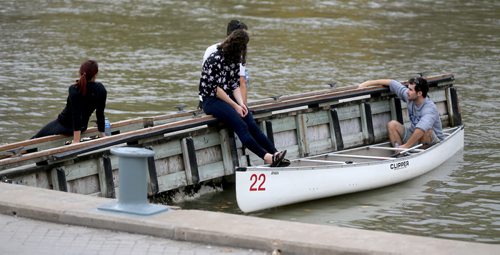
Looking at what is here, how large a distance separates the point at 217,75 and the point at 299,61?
12.7 m

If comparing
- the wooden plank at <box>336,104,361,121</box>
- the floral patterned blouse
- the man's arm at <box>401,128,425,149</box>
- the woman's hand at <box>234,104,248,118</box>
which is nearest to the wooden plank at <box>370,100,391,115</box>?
the wooden plank at <box>336,104,361,121</box>

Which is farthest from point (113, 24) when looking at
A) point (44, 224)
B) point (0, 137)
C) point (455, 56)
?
point (44, 224)

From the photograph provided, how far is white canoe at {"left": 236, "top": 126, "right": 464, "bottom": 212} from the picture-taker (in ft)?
44.2

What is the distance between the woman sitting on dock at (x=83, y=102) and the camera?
44.6 ft

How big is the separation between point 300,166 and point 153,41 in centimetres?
1555

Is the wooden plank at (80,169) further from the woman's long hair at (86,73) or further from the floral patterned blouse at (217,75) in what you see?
the floral patterned blouse at (217,75)

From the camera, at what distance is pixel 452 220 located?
45.7 ft

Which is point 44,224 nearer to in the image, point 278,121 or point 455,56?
point 278,121

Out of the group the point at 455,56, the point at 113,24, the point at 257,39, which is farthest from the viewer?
the point at 113,24

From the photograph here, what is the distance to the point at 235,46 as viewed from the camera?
45.6ft

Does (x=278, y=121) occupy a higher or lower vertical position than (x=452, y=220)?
higher

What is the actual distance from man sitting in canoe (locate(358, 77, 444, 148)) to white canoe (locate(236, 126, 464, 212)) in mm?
170

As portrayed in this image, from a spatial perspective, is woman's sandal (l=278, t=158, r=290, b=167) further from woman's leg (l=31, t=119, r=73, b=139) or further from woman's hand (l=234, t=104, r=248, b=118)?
woman's leg (l=31, t=119, r=73, b=139)

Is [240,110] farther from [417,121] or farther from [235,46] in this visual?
[417,121]
